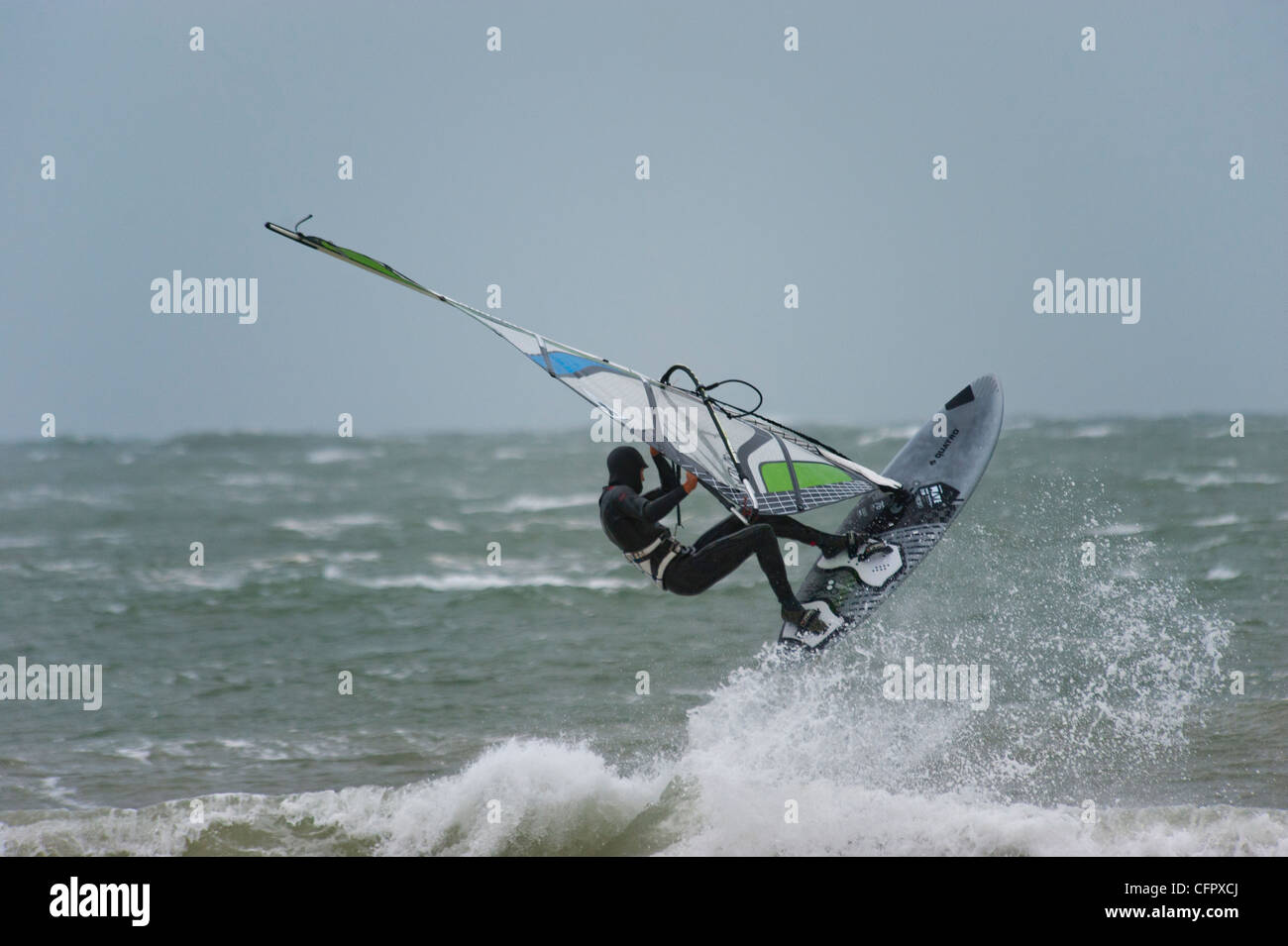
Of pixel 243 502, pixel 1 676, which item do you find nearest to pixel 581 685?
pixel 1 676

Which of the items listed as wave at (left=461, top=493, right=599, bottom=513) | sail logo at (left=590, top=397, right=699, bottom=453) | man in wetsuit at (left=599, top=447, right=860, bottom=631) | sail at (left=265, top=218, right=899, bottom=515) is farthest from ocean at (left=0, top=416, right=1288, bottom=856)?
wave at (left=461, top=493, right=599, bottom=513)

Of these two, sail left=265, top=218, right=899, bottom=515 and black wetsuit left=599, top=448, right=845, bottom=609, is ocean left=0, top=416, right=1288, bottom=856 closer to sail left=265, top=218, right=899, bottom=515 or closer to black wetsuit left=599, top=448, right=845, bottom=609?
black wetsuit left=599, top=448, right=845, bottom=609

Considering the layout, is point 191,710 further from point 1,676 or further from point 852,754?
point 852,754

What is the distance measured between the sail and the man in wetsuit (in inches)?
10.3

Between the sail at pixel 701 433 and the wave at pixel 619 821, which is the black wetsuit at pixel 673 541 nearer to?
the sail at pixel 701 433

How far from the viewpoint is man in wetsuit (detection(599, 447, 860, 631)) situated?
785cm

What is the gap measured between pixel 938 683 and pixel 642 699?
250cm

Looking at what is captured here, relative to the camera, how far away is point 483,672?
13414 millimetres

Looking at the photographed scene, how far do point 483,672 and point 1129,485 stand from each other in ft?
46.8

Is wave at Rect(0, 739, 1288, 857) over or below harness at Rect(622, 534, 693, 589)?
below

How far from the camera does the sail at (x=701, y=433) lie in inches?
290

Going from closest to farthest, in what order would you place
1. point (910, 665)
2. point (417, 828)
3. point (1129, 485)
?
point (417, 828), point (910, 665), point (1129, 485)

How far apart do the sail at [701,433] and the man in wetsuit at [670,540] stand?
0.26 m

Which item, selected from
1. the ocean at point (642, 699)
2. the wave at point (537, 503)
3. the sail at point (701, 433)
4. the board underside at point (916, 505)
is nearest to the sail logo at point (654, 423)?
the sail at point (701, 433)
